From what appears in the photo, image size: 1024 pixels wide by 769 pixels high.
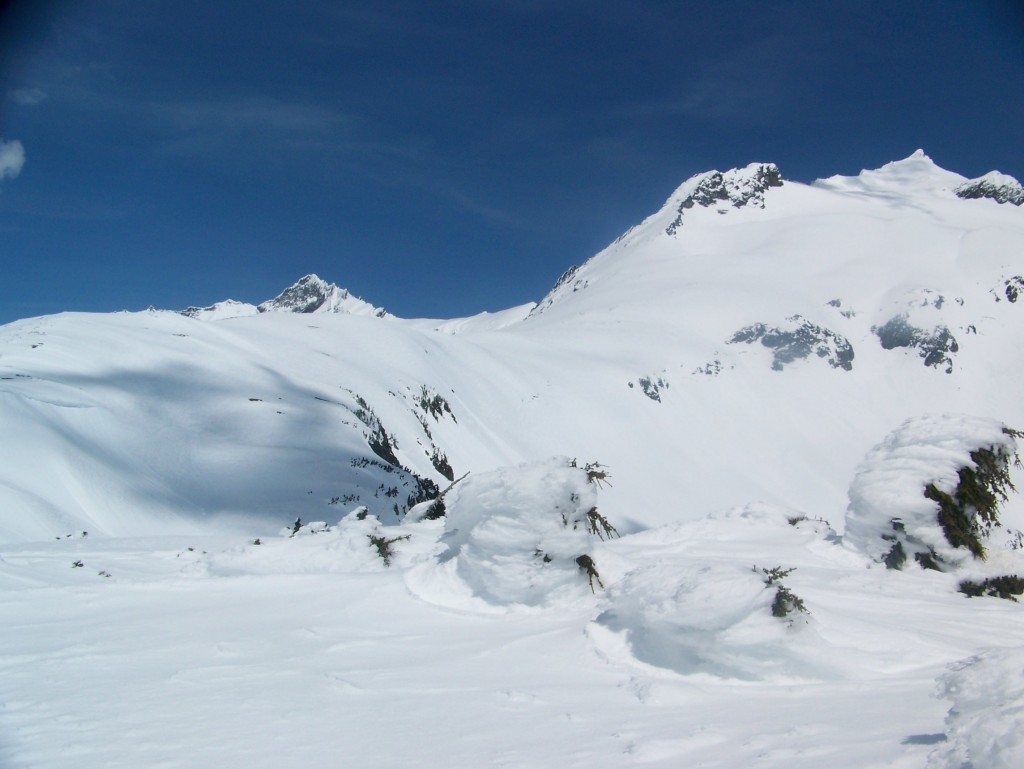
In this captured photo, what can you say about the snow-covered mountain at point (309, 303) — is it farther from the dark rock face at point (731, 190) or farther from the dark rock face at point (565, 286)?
the dark rock face at point (731, 190)

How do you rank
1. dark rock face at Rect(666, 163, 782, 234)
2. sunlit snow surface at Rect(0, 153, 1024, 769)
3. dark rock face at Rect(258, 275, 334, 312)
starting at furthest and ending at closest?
dark rock face at Rect(258, 275, 334, 312)
dark rock face at Rect(666, 163, 782, 234)
sunlit snow surface at Rect(0, 153, 1024, 769)

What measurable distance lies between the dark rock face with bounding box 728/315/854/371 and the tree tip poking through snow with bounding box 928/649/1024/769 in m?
86.0

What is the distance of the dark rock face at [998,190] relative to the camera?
128m

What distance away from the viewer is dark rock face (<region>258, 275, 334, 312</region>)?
182m

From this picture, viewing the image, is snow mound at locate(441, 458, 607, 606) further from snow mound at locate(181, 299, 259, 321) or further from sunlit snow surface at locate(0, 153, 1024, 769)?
snow mound at locate(181, 299, 259, 321)

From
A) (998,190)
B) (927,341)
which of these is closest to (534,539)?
(927,341)

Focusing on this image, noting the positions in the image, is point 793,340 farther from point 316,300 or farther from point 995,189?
point 316,300

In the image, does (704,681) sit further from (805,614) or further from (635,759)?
(635,759)

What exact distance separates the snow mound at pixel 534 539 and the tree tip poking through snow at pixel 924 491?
4391 millimetres

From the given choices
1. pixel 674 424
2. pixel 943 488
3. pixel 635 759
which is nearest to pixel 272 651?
pixel 635 759

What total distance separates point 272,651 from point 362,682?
3.16 ft

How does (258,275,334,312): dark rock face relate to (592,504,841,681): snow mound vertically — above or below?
above

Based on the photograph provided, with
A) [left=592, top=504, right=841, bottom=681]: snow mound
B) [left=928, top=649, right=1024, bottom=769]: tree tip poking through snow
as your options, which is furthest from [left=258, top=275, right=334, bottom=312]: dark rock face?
[left=928, top=649, right=1024, bottom=769]: tree tip poking through snow

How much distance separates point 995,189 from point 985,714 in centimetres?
15963
